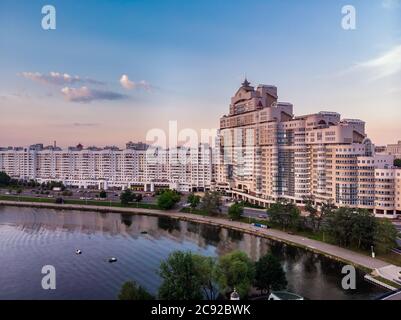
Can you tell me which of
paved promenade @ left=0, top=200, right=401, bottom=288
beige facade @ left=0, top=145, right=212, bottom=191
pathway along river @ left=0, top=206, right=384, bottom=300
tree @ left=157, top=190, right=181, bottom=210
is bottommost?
pathway along river @ left=0, top=206, right=384, bottom=300

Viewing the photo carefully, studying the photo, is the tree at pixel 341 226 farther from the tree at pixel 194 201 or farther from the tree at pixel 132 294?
the tree at pixel 194 201

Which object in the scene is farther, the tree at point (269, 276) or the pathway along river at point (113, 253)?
the pathway along river at point (113, 253)

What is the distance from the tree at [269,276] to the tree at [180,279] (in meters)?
0.84

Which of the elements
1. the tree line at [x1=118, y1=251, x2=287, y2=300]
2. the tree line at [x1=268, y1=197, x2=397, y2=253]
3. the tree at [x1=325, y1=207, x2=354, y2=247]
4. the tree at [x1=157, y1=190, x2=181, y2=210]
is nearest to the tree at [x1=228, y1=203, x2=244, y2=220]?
the tree line at [x1=268, y1=197, x2=397, y2=253]

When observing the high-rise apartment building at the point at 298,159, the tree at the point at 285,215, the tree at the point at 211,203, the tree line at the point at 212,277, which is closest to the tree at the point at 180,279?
the tree line at the point at 212,277

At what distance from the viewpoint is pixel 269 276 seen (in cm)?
466

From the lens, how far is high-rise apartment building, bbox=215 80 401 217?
30.9ft

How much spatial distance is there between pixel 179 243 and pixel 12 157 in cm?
1712

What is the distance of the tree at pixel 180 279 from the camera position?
159 inches

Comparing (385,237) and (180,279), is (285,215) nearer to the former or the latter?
(385,237)

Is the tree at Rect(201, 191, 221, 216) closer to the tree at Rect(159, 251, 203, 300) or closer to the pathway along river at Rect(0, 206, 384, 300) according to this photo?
the pathway along river at Rect(0, 206, 384, 300)

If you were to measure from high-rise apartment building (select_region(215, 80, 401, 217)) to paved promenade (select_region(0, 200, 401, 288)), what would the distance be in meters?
2.17

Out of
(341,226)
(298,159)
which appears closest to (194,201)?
(298,159)
